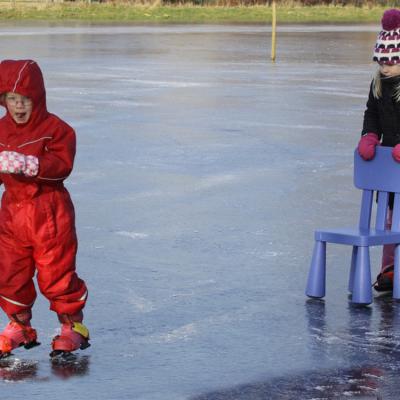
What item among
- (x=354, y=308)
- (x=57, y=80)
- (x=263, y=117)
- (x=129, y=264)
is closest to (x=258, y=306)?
(x=354, y=308)

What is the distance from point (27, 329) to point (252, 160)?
6.88 m

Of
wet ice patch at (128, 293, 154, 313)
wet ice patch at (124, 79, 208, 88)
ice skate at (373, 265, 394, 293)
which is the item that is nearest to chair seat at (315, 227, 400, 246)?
ice skate at (373, 265, 394, 293)

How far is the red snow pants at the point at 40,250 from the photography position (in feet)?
19.5

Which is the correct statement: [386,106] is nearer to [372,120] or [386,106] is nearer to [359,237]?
[372,120]

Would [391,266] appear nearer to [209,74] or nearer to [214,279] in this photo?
[214,279]

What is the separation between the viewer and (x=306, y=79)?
22.7 m

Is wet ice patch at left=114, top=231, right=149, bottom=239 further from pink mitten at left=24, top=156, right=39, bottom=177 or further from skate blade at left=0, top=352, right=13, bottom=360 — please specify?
pink mitten at left=24, top=156, right=39, bottom=177

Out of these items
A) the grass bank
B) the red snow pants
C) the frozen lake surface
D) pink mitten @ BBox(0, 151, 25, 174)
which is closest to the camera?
pink mitten @ BBox(0, 151, 25, 174)

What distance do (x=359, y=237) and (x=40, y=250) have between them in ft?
6.64

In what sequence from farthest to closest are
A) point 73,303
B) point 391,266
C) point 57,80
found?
point 57,80 → point 391,266 → point 73,303

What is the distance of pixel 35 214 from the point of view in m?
5.93

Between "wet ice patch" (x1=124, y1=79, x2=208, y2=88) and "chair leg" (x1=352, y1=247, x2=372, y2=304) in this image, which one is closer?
"chair leg" (x1=352, y1=247, x2=372, y2=304)

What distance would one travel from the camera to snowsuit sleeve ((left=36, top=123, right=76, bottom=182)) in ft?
19.2

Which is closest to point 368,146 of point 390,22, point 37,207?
point 390,22
